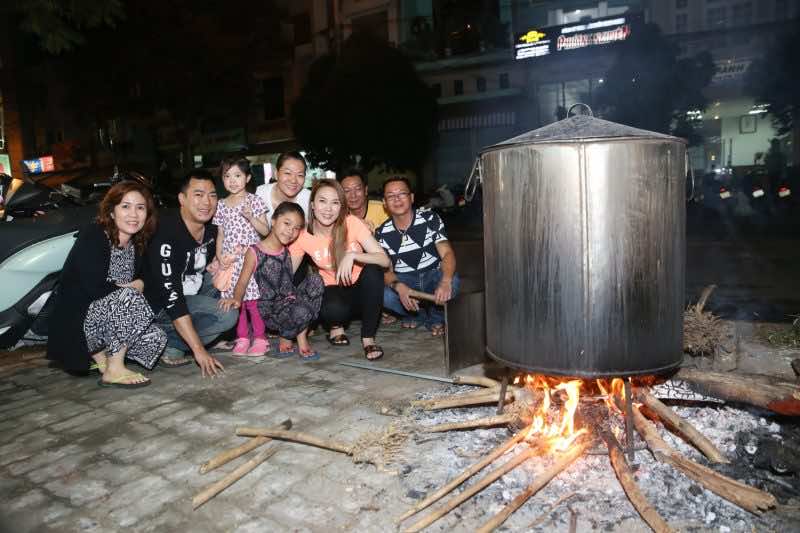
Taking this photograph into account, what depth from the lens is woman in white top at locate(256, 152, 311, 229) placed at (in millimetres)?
4797

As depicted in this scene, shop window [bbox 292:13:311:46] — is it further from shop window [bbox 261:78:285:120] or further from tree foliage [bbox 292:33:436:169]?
tree foliage [bbox 292:33:436:169]

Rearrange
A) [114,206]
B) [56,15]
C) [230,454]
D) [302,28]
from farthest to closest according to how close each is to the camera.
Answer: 1. [302,28]
2. [56,15]
3. [114,206]
4. [230,454]

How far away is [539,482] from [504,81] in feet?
79.9

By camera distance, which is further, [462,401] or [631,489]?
[462,401]

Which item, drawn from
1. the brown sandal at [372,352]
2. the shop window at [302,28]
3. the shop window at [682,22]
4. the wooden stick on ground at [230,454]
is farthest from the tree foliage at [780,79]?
the shop window at [302,28]

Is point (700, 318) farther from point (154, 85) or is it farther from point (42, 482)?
point (154, 85)

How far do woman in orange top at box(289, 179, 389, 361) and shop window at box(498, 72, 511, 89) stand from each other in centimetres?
2174

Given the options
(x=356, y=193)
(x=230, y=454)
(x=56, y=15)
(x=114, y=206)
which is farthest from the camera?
(x=56, y=15)

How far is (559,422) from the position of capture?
2.73m

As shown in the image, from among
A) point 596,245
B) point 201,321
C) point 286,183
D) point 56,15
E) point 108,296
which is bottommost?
point 201,321

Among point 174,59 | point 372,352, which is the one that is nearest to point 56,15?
point 372,352

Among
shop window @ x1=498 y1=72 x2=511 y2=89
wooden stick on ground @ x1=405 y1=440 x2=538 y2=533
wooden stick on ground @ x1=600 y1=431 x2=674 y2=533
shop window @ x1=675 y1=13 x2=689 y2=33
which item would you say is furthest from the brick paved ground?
shop window @ x1=675 y1=13 x2=689 y2=33

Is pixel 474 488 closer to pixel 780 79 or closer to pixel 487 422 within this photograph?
pixel 487 422

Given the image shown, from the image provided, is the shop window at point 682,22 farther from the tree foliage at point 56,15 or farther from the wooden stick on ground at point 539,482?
the wooden stick on ground at point 539,482
